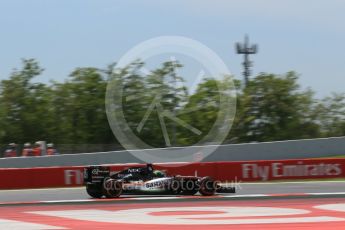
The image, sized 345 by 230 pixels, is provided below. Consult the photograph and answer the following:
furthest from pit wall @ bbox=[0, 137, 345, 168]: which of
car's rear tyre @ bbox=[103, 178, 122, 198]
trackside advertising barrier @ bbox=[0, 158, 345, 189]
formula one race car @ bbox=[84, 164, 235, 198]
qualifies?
car's rear tyre @ bbox=[103, 178, 122, 198]

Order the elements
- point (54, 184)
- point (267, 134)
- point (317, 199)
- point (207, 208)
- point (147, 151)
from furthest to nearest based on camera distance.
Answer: point (267, 134), point (147, 151), point (54, 184), point (317, 199), point (207, 208)

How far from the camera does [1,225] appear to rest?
1052 cm

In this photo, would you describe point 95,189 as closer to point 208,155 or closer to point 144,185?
point 144,185

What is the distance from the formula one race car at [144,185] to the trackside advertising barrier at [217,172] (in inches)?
185

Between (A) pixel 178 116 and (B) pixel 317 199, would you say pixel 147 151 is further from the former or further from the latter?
(B) pixel 317 199

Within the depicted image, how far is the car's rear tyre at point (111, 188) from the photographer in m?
15.8

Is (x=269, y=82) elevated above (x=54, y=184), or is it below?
above

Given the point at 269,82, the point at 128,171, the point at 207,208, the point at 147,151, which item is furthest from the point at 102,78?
the point at 207,208

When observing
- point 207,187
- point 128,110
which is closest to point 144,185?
point 207,187

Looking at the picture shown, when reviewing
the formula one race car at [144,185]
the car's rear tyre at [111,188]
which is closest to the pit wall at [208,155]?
the formula one race car at [144,185]

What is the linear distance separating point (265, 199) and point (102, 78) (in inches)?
1497

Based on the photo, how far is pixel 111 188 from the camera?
52.2ft

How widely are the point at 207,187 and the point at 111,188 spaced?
236 cm

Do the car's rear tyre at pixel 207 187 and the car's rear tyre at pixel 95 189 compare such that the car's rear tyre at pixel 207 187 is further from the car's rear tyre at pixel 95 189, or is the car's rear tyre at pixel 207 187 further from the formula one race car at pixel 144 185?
the car's rear tyre at pixel 95 189
